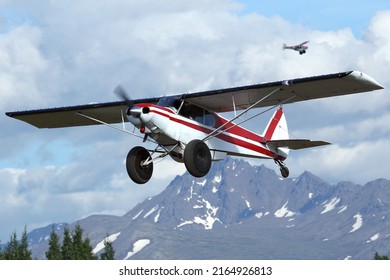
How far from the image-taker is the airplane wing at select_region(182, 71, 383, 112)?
26797 millimetres

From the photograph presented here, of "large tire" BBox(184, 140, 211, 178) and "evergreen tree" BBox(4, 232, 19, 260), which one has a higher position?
"evergreen tree" BBox(4, 232, 19, 260)

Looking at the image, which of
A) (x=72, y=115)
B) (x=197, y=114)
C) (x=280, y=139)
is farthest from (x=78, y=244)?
(x=197, y=114)

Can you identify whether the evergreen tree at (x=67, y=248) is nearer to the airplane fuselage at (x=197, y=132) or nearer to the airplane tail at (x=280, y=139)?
the airplane tail at (x=280, y=139)

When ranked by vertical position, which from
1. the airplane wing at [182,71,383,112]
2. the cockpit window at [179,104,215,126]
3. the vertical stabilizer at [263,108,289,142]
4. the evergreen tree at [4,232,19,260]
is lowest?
the cockpit window at [179,104,215,126]

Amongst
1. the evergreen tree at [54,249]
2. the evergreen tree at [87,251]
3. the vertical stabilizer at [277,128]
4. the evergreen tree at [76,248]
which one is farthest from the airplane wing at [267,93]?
the evergreen tree at [87,251]

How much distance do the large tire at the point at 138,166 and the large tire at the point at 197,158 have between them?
1.85 meters

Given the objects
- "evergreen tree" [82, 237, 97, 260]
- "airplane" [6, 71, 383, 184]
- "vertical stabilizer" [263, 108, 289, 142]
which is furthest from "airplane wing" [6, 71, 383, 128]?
"evergreen tree" [82, 237, 97, 260]

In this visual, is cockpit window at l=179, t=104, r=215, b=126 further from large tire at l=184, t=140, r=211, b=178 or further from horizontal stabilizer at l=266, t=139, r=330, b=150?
horizontal stabilizer at l=266, t=139, r=330, b=150

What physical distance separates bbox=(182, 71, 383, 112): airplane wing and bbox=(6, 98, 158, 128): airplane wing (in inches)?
131

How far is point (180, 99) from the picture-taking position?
2770cm

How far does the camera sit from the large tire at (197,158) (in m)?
26.1
